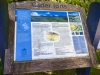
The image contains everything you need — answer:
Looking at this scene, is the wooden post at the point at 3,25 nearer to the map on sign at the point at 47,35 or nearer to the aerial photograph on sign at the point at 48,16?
the map on sign at the point at 47,35

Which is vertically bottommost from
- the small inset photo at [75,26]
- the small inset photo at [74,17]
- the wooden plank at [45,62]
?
the wooden plank at [45,62]

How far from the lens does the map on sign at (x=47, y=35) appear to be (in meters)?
2.46

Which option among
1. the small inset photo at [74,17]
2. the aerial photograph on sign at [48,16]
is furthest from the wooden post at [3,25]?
the small inset photo at [74,17]

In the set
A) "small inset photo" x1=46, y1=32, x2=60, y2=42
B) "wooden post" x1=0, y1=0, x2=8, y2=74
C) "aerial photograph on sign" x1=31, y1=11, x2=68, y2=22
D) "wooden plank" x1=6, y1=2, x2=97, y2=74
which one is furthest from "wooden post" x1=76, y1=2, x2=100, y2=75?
"wooden post" x1=0, y1=0, x2=8, y2=74

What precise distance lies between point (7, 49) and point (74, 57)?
0.85m

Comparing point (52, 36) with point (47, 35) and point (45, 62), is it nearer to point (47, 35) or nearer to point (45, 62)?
point (47, 35)

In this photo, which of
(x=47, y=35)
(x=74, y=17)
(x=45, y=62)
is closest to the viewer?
(x=45, y=62)

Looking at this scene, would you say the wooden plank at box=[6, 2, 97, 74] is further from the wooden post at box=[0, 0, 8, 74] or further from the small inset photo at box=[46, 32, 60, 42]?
the small inset photo at box=[46, 32, 60, 42]

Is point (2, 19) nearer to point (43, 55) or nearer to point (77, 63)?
point (43, 55)

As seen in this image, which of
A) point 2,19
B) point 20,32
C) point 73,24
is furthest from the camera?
point 73,24

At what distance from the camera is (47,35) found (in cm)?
259

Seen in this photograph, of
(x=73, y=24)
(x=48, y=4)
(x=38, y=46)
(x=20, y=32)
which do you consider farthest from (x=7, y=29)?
(x=73, y=24)

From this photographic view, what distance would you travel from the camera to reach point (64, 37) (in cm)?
264

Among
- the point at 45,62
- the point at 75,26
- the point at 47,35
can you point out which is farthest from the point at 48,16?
the point at 45,62
